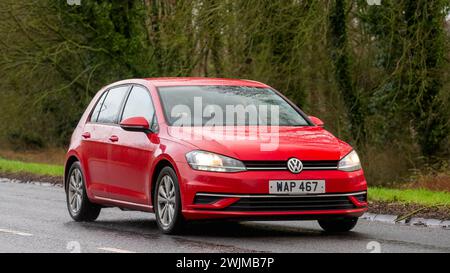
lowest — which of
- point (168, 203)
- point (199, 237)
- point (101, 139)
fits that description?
point (199, 237)

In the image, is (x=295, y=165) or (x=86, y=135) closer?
(x=295, y=165)

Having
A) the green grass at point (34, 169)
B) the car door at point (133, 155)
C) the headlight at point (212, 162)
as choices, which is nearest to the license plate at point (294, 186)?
the headlight at point (212, 162)

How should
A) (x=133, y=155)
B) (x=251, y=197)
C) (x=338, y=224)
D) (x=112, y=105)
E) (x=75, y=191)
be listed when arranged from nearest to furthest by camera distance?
(x=251, y=197)
(x=338, y=224)
(x=133, y=155)
(x=112, y=105)
(x=75, y=191)

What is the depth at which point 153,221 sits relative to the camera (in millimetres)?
14594

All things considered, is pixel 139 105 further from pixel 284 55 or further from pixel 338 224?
pixel 284 55

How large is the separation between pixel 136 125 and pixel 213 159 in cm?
139

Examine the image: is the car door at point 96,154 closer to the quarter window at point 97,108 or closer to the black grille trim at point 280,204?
the quarter window at point 97,108

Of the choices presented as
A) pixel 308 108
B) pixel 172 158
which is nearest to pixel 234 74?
pixel 308 108

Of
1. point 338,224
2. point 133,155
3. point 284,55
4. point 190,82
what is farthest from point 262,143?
point 284,55

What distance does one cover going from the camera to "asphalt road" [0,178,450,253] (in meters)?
11.2

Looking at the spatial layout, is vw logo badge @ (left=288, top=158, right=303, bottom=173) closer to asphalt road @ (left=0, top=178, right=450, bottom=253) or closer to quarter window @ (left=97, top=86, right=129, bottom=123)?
asphalt road @ (left=0, top=178, right=450, bottom=253)

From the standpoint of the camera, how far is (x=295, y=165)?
11.9m

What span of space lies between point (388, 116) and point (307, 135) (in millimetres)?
15589
